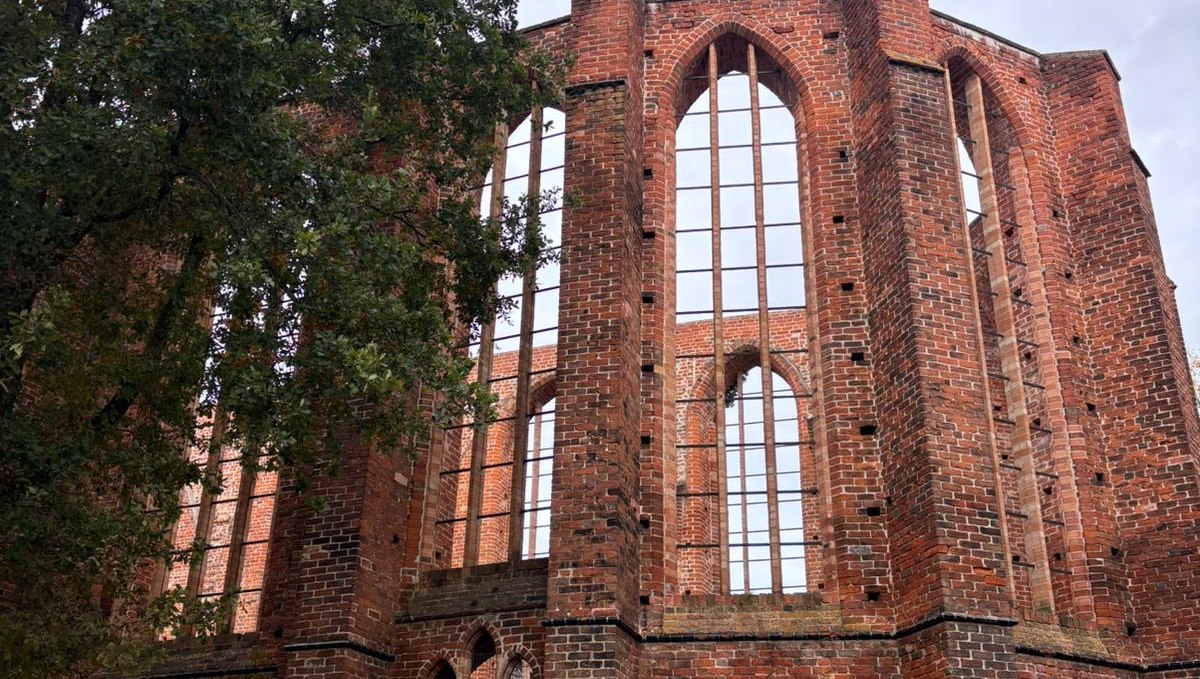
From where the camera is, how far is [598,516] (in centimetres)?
974

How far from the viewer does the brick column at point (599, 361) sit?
938 cm

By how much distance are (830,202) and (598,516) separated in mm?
4118

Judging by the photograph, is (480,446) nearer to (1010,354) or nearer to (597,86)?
(597,86)

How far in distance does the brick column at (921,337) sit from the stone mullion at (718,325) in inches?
52.0

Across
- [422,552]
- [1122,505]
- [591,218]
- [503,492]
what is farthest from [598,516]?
[503,492]

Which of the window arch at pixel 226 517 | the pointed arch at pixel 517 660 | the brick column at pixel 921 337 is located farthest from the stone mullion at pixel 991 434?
the window arch at pixel 226 517

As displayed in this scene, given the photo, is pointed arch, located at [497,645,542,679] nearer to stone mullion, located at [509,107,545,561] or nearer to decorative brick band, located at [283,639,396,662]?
stone mullion, located at [509,107,545,561]

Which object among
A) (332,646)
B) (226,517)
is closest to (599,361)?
(332,646)

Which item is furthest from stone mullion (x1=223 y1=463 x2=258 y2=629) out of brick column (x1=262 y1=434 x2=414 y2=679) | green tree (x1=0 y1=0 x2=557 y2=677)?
green tree (x1=0 y1=0 x2=557 y2=677)

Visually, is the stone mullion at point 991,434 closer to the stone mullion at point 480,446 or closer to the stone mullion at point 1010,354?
the stone mullion at point 1010,354

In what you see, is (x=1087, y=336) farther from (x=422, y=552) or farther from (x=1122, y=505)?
(x=422, y=552)

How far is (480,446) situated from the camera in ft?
37.0

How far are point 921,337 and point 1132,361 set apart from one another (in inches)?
113

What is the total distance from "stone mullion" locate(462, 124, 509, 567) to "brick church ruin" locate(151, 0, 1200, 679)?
0.03m
